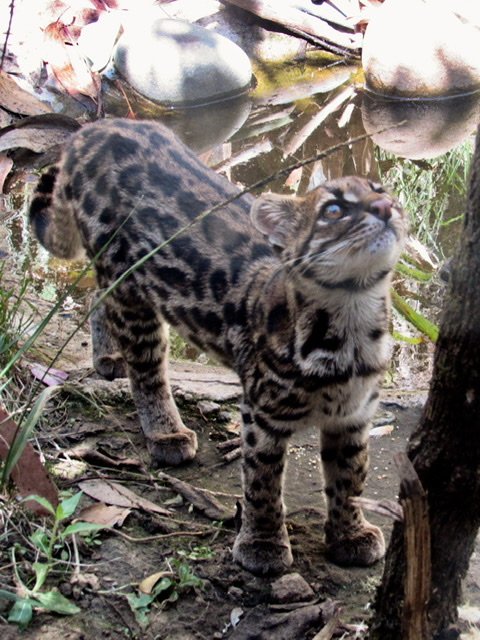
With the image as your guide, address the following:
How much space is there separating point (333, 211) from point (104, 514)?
1682 mm

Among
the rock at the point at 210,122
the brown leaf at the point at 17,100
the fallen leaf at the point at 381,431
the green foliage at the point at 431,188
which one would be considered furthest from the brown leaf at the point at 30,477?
the brown leaf at the point at 17,100

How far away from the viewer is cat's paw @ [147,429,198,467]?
193 inches

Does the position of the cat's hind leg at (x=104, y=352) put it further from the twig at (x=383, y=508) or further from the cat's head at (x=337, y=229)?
the twig at (x=383, y=508)

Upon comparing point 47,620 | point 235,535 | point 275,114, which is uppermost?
point 47,620

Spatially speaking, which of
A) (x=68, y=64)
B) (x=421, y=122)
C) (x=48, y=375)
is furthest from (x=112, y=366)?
(x=421, y=122)

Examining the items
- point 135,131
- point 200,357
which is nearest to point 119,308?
point 135,131

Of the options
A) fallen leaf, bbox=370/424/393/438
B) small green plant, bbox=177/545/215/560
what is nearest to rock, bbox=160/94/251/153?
fallen leaf, bbox=370/424/393/438

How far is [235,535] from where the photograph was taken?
433 cm

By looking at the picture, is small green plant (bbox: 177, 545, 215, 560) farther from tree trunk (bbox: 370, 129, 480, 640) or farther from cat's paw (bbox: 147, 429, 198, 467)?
tree trunk (bbox: 370, 129, 480, 640)

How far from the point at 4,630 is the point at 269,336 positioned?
1583 mm

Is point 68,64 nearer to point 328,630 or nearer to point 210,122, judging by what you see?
point 210,122

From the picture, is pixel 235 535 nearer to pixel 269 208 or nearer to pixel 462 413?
pixel 269 208

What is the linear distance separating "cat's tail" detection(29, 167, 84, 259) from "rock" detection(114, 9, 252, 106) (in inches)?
223

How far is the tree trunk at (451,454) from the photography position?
2.66 meters
